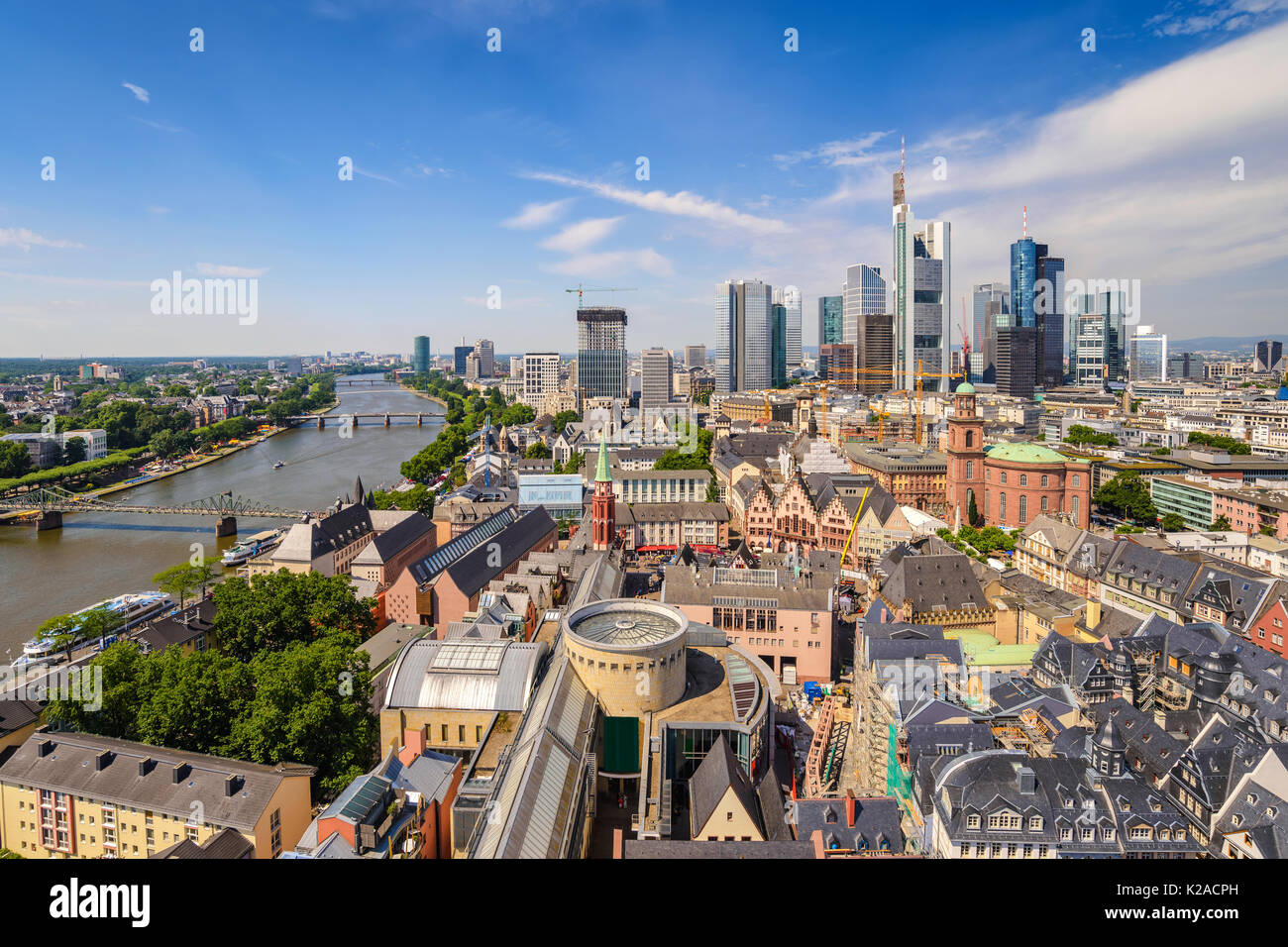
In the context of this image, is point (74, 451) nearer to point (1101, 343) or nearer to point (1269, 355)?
point (1101, 343)

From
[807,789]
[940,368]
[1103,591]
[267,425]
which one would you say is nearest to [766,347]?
[940,368]

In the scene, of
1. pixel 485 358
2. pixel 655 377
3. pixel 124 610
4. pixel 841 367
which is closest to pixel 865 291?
pixel 841 367

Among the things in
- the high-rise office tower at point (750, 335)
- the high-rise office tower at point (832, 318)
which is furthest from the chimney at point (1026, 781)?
the high-rise office tower at point (832, 318)

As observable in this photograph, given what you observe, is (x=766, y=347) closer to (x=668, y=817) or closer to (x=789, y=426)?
(x=789, y=426)

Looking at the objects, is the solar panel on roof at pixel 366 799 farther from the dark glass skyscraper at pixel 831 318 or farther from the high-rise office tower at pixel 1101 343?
the dark glass skyscraper at pixel 831 318

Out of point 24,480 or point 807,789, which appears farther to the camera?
point 24,480
